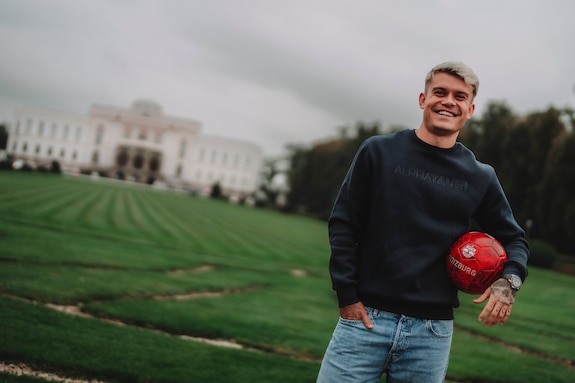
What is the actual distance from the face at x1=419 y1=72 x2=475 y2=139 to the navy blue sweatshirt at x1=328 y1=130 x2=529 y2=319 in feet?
0.33

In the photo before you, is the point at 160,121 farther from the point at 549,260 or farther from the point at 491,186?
the point at 491,186

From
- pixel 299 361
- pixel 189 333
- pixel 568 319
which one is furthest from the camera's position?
pixel 568 319

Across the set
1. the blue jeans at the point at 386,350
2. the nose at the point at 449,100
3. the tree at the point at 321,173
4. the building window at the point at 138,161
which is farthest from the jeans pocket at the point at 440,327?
the building window at the point at 138,161

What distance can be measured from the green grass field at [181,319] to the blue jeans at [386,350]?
2.66 m

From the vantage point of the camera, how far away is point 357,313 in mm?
2307

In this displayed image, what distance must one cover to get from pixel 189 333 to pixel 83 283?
95.1 inches

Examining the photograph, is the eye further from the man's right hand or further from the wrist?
the man's right hand

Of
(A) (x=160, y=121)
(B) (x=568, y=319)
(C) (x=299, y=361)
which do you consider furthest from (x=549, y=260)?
(A) (x=160, y=121)

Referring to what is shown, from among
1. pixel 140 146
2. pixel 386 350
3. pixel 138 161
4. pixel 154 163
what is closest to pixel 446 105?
pixel 386 350

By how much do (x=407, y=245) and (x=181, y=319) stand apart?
498 cm

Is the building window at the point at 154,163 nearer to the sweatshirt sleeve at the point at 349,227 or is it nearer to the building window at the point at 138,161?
the building window at the point at 138,161

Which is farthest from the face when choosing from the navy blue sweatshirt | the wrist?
the wrist

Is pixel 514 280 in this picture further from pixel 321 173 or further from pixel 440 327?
pixel 321 173

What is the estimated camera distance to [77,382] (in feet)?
13.3
